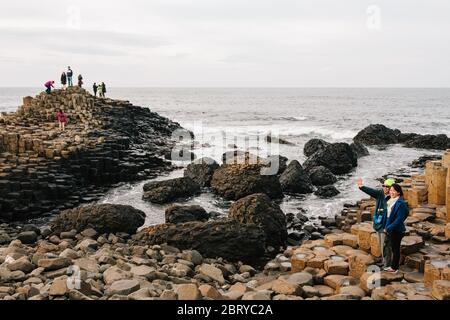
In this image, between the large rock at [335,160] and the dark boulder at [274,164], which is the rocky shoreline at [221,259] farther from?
the large rock at [335,160]

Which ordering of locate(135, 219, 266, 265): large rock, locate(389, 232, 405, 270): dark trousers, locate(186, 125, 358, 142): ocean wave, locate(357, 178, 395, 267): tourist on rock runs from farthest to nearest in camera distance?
locate(186, 125, 358, 142): ocean wave, locate(135, 219, 266, 265): large rock, locate(357, 178, 395, 267): tourist on rock, locate(389, 232, 405, 270): dark trousers

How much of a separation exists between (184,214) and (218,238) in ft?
8.84

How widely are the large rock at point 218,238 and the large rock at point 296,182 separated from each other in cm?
666

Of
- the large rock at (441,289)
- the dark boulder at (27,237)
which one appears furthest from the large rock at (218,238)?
the large rock at (441,289)

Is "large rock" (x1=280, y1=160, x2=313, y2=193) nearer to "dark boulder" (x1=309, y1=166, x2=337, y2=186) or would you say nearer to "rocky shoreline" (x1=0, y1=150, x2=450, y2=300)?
"dark boulder" (x1=309, y1=166, x2=337, y2=186)

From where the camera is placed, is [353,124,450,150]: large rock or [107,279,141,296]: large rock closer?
[107,279,141,296]: large rock

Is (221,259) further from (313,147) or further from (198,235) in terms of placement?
(313,147)

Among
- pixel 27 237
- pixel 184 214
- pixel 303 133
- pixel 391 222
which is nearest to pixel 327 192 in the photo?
pixel 184 214

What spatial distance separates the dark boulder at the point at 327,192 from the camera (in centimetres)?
1739

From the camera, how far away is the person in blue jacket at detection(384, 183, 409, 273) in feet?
25.3

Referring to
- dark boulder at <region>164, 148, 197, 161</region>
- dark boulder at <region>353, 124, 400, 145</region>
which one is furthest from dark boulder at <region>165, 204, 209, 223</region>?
dark boulder at <region>353, 124, 400, 145</region>
